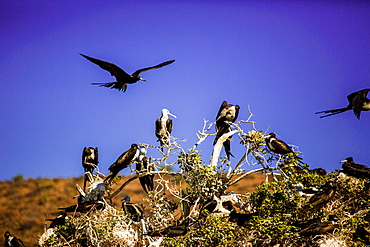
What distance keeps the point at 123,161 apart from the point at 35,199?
63.8 ft

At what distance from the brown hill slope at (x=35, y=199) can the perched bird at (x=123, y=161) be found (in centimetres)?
1185

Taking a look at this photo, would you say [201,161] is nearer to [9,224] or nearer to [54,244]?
[54,244]

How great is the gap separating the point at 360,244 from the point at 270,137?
10.3 ft

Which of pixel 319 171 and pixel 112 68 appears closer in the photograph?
pixel 112 68

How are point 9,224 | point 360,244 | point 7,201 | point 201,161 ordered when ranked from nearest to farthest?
point 360,244 < point 201,161 < point 9,224 < point 7,201

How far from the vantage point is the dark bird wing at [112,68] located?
10188 mm

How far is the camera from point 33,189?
31.2 m

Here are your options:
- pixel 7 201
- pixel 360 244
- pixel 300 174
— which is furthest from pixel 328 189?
pixel 7 201

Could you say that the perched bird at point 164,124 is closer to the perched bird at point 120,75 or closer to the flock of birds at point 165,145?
the flock of birds at point 165,145

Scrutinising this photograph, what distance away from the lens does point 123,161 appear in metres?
10.6

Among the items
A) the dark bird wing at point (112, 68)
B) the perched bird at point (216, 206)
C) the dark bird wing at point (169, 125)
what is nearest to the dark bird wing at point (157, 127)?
the dark bird wing at point (169, 125)

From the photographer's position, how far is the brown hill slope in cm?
2348

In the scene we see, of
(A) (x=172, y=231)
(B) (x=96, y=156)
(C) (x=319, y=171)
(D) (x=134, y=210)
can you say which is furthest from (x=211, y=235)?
(B) (x=96, y=156)

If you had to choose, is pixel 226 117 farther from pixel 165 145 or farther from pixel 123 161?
pixel 123 161
